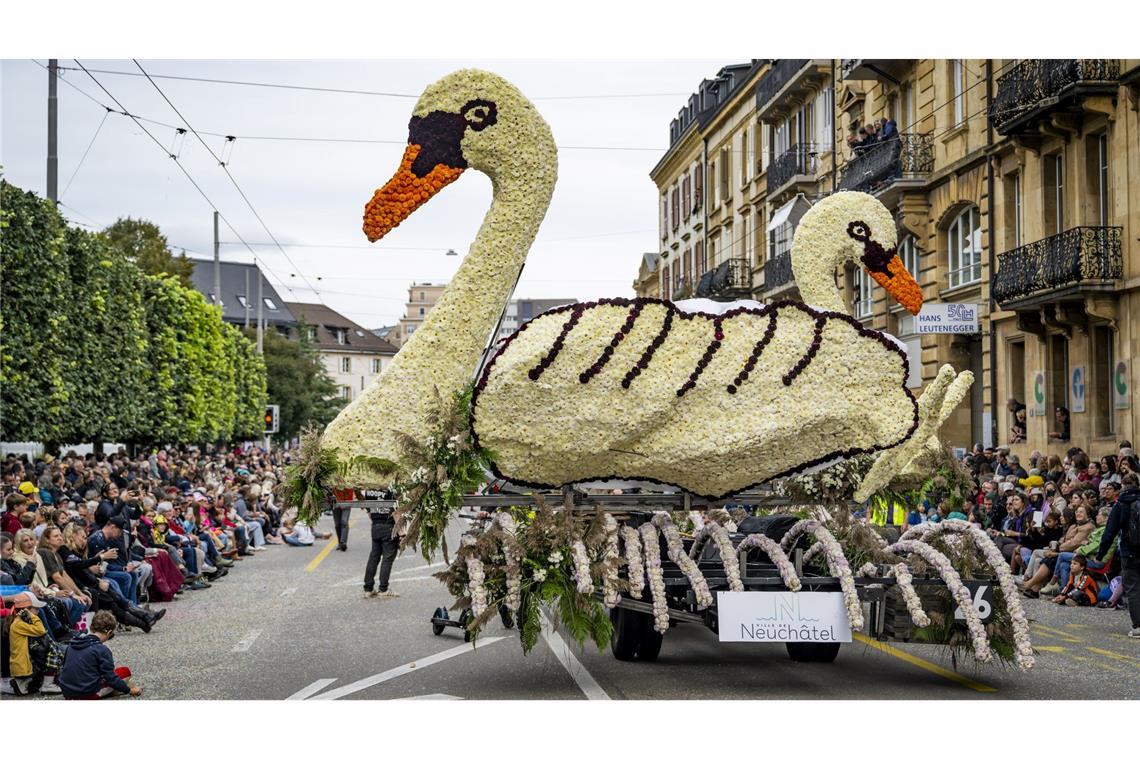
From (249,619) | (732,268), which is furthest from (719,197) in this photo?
(249,619)

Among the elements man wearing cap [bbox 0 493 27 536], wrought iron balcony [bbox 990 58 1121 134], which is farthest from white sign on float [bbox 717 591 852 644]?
wrought iron balcony [bbox 990 58 1121 134]

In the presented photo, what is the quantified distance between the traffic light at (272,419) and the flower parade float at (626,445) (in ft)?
150

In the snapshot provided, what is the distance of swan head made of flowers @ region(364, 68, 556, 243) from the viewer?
379 inches

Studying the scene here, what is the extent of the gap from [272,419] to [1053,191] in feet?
124

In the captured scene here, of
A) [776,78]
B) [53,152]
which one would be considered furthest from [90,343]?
[776,78]

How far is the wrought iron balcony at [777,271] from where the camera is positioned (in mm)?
35000

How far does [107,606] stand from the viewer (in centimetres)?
1409

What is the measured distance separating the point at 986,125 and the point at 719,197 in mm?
20558

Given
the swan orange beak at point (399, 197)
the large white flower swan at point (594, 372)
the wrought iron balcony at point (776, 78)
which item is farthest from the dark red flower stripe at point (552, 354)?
the wrought iron balcony at point (776, 78)

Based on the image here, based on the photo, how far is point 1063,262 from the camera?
22.4m

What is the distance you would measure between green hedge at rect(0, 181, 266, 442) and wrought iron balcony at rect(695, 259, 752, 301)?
15.8 meters

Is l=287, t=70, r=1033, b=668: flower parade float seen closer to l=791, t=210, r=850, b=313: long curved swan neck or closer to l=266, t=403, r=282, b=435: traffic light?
l=791, t=210, r=850, b=313: long curved swan neck

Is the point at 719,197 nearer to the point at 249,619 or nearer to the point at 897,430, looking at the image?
the point at 249,619

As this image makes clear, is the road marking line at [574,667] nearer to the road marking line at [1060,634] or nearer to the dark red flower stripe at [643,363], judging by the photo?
the dark red flower stripe at [643,363]
